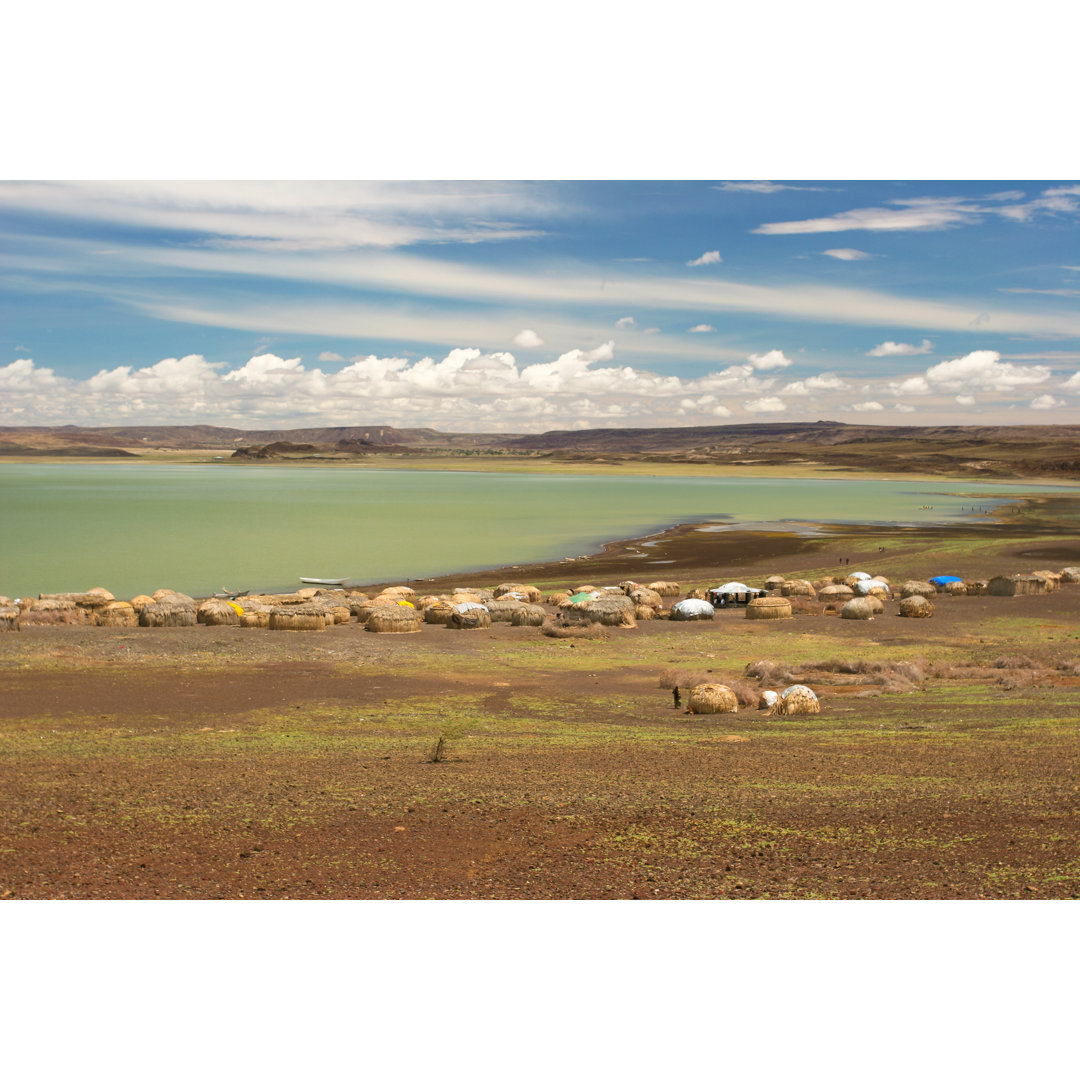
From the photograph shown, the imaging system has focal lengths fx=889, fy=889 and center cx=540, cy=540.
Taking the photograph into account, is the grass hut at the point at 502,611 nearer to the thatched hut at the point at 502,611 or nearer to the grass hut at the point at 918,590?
the thatched hut at the point at 502,611

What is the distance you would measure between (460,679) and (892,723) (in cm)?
870

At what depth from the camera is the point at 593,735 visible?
43.1 feet

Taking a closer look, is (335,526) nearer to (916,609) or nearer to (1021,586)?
(916,609)

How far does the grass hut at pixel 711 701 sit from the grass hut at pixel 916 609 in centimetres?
1458

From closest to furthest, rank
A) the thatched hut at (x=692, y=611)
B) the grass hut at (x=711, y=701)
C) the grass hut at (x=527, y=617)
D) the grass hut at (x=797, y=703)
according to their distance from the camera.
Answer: the grass hut at (x=797, y=703)
the grass hut at (x=711, y=701)
the grass hut at (x=527, y=617)
the thatched hut at (x=692, y=611)

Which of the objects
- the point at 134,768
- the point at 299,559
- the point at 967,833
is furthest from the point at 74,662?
the point at 299,559

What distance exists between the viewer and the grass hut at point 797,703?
1496cm

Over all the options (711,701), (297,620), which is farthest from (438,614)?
(711,701)

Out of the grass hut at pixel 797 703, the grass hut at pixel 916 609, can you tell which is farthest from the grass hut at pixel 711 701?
the grass hut at pixel 916 609

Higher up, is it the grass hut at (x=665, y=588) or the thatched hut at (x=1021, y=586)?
the thatched hut at (x=1021, y=586)

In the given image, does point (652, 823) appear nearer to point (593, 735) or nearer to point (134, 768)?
point (593, 735)

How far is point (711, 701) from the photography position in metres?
15.2

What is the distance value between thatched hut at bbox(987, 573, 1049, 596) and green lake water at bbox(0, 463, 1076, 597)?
2434 cm

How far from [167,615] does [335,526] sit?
45.2m
